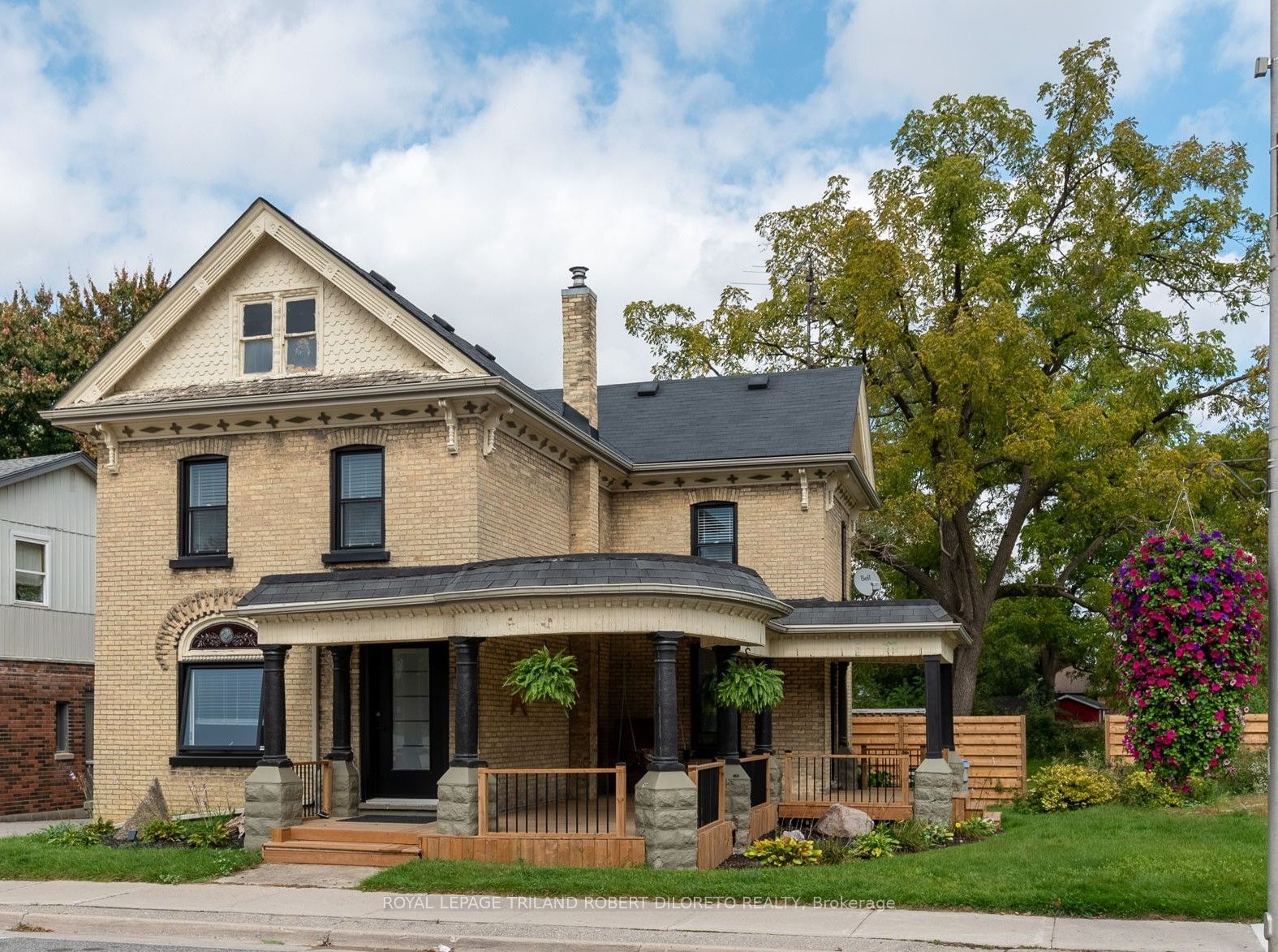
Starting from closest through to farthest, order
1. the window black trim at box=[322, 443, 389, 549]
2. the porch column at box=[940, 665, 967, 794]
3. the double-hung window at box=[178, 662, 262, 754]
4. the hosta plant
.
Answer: the hosta plant < the window black trim at box=[322, 443, 389, 549] < the double-hung window at box=[178, 662, 262, 754] < the porch column at box=[940, 665, 967, 794]

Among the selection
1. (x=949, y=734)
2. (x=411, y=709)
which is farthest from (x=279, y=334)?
(x=949, y=734)

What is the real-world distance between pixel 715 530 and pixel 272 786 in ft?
32.5

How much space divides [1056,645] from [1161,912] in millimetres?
32249

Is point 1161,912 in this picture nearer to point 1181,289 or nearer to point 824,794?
point 824,794

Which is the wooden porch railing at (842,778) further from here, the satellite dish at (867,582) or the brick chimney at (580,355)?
the brick chimney at (580,355)

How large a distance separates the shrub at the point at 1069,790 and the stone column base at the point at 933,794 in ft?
9.17

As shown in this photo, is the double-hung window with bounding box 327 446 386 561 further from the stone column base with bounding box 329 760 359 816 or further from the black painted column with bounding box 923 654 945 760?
the black painted column with bounding box 923 654 945 760

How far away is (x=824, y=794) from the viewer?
2231 centimetres

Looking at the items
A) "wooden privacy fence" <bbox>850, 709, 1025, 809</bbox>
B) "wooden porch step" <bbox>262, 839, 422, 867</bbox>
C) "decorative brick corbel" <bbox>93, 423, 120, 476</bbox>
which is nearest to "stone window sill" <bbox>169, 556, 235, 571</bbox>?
"decorative brick corbel" <bbox>93, 423, 120, 476</bbox>

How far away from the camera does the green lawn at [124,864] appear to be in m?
15.8

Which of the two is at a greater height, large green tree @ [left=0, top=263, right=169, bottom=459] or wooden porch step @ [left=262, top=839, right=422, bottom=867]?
large green tree @ [left=0, top=263, right=169, bottom=459]

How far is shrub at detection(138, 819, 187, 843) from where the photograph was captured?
17766 mm

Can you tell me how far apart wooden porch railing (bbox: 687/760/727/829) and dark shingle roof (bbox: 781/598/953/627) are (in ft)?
12.7

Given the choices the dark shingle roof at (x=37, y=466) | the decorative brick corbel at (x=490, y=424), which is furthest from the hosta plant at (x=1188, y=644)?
the dark shingle roof at (x=37, y=466)
